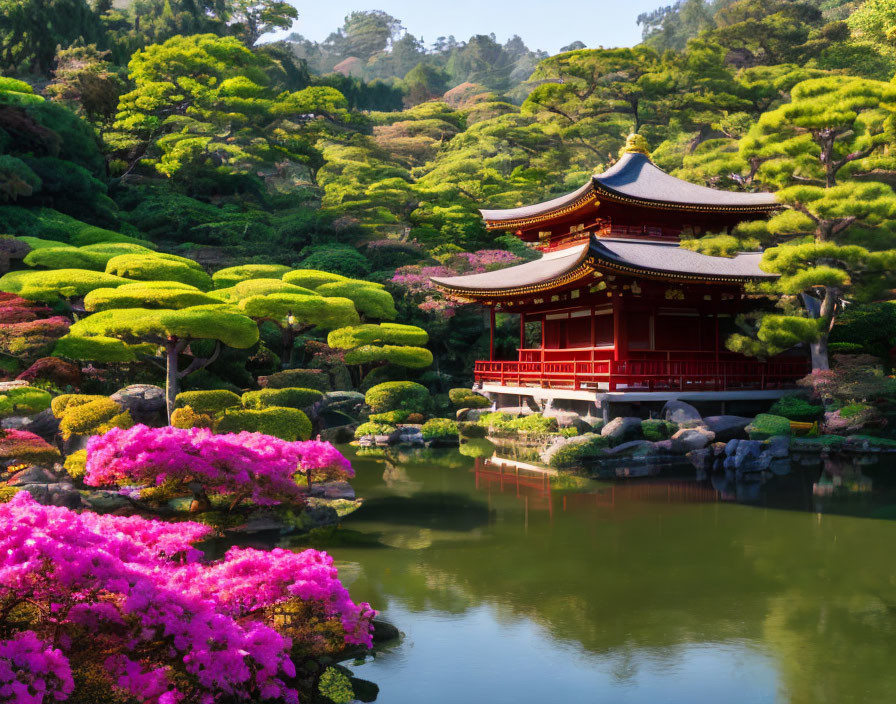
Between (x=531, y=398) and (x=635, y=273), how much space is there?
5.32 metres

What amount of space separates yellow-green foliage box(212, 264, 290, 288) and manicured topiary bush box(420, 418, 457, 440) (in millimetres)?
7766

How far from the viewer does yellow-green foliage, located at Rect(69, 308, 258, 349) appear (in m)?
14.7

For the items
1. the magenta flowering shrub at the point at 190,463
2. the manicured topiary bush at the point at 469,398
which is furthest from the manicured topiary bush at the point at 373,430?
the magenta flowering shrub at the point at 190,463

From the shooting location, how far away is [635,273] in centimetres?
1855

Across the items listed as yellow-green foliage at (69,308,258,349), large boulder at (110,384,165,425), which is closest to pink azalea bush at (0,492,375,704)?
yellow-green foliage at (69,308,258,349)

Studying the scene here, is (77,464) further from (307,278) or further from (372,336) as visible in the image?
(307,278)

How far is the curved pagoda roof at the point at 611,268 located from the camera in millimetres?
18297

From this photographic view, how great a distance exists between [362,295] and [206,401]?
335 inches

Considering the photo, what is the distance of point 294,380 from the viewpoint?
65.2 feet

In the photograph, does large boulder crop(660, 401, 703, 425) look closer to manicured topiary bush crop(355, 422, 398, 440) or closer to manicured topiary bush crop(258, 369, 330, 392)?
manicured topiary bush crop(355, 422, 398, 440)

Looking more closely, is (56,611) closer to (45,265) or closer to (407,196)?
(45,265)

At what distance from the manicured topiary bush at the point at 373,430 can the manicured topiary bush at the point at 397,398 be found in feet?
3.82

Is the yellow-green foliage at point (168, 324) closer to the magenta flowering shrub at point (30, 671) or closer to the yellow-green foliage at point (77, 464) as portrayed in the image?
the yellow-green foliage at point (77, 464)

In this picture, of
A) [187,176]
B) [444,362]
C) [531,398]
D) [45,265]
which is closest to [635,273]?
[531,398]
